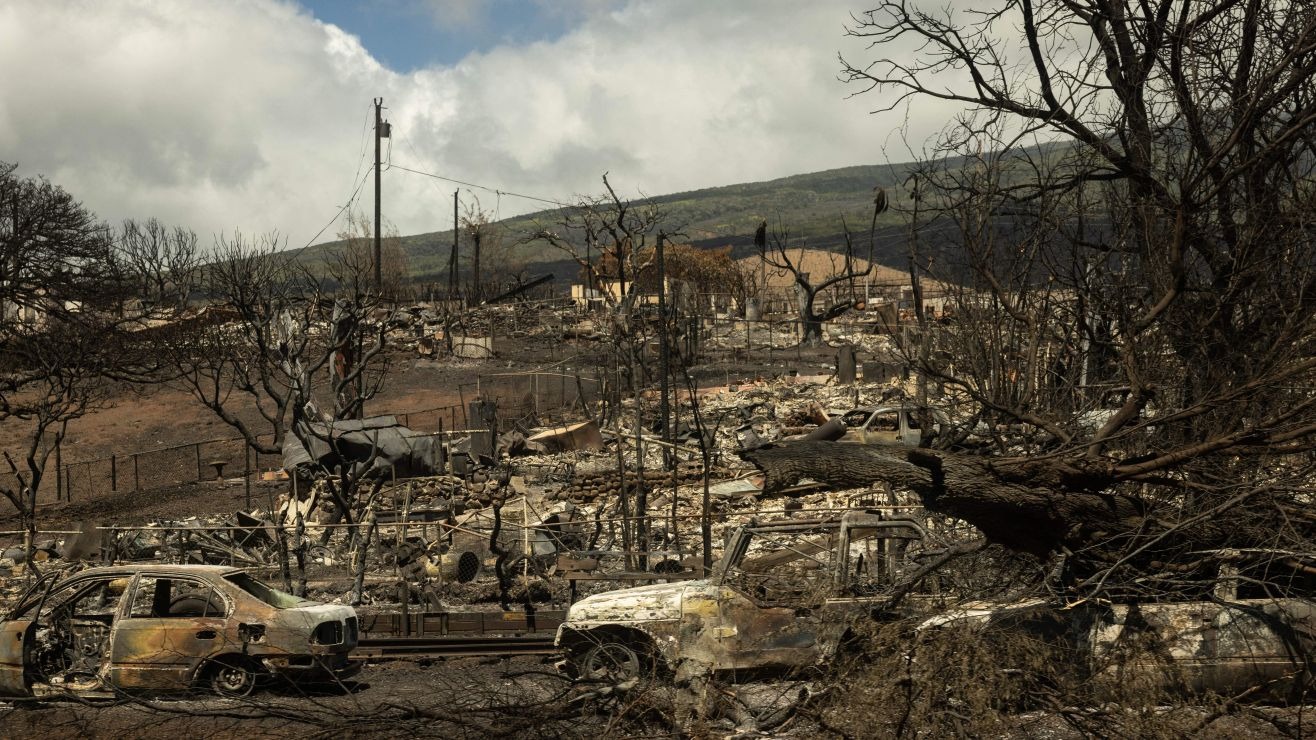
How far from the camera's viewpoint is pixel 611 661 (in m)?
10.2

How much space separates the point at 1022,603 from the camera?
Answer: 363 inches

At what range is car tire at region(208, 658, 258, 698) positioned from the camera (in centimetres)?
1034

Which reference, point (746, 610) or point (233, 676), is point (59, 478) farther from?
point (746, 610)

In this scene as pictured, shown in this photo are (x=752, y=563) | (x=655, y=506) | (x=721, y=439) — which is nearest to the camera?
(x=752, y=563)

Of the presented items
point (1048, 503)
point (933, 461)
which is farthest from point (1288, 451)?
point (933, 461)

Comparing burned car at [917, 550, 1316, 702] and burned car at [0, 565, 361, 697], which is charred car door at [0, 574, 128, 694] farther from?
burned car at [917, 550, 1316, 702]

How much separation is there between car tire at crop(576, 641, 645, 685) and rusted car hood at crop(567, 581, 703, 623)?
24 centimetres

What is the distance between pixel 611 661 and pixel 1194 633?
4.43 metres

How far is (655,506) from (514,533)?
4.46m

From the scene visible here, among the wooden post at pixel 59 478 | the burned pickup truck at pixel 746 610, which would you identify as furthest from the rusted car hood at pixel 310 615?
the wooden post at pixel 59 478

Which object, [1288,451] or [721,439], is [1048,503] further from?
[721,439]

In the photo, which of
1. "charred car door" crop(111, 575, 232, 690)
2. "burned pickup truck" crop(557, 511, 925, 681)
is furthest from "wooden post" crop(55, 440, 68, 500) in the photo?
"burned pickup truck" crop(557, 511, 925, 681)

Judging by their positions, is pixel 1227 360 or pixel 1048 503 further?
pixel 1227 360

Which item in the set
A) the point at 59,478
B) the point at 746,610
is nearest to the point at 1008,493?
the point at 746,610
